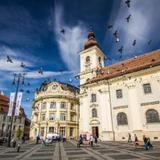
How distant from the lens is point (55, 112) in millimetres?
52094

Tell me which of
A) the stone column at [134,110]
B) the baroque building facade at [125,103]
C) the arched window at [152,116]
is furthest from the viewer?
the stone column at [134,110]

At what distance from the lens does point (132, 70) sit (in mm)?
32406

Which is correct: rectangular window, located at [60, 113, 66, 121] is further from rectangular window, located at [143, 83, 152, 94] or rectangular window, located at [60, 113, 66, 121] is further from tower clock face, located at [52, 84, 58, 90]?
rectangular window, located at [143, 83, 152, 94]

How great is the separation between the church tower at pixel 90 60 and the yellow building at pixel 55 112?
11.4m

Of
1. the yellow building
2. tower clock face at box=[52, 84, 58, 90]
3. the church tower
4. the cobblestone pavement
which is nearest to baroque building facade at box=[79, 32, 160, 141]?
the church tower

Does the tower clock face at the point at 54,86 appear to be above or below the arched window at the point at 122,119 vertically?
above

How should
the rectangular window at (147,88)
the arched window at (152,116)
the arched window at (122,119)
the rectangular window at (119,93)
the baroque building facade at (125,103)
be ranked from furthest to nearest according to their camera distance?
the rectangular window at (119,93) < the arched window at (122,119) < the rectangular window at (147,88) < the baroque building facade at (125,103) < the arched window at (152,116)

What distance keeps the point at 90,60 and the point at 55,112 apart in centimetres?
1876

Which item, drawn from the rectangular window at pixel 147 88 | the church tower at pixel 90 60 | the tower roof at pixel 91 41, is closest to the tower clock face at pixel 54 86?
the church tower at pixel 90 60

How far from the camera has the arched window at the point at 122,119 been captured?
31.3 metres

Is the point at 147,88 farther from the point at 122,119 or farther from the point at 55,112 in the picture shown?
the point at 55,112

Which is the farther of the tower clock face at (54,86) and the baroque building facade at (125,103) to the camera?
the tower clock face at (54,86)

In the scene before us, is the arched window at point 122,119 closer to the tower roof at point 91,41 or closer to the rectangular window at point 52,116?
the tower roof at point 91,41

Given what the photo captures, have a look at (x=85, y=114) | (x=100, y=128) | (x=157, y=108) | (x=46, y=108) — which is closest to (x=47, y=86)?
(x=46, y=108)
